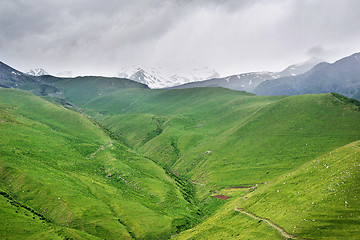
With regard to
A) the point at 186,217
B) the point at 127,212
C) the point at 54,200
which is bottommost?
the point at 186,217

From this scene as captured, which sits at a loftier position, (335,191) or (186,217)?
(335,191)

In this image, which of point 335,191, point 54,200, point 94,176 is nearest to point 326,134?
point 335,191

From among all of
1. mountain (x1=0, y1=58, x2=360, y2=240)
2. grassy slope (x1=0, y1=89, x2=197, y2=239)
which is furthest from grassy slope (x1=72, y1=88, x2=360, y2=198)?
grassy slope (x1=0, y1=89, x2=197, y2=239)

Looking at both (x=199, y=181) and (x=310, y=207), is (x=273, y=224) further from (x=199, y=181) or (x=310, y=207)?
(x=199, y=181)

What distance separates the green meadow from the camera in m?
45.0

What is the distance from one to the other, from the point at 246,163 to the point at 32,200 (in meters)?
89.8

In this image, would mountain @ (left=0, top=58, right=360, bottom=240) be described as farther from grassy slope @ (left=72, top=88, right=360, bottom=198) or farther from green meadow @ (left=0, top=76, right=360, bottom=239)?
grassy slope @ (left=72, top=88, right=360, bottom=198)

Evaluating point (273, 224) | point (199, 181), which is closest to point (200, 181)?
point (199, 181)

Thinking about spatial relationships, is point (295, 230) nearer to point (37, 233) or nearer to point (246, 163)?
point (37, 233)

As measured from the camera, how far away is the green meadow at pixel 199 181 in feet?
148

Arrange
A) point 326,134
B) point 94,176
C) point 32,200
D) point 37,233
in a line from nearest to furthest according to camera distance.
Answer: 1. point 37,233
2. point 32,200
3. point 94,176
4. point 326,134

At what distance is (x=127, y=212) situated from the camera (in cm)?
6756

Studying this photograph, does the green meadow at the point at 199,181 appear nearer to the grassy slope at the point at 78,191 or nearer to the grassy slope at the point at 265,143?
the grassy slope at the point at 78,191

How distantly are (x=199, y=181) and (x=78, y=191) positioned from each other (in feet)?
207
